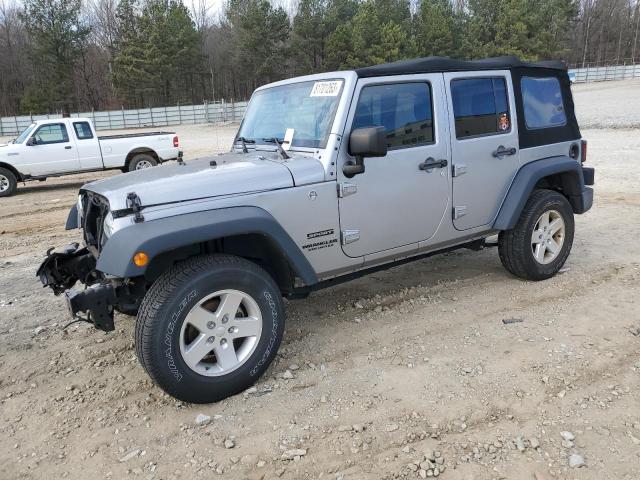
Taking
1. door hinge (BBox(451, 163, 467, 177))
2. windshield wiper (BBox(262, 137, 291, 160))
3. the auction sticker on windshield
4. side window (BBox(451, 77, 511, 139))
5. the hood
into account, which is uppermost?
the auction sticker on windshield

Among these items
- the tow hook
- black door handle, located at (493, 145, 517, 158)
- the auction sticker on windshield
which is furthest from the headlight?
black door handle, located at (493, 145, 517, 158)

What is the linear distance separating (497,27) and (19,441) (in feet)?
207

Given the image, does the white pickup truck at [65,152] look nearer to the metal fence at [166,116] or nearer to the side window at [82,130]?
the side window at [82,130]

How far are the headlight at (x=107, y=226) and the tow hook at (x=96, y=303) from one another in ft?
1.06

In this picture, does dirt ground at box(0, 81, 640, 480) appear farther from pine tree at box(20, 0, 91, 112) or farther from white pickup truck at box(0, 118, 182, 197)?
pine tree at box(20, 0, 91, 112)

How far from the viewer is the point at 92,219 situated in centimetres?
376

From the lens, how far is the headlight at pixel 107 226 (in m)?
3.10

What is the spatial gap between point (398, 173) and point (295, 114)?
2.95 feet

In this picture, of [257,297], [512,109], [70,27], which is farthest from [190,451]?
[70,27]

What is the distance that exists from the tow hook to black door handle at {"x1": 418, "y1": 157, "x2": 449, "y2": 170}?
2.35 meters

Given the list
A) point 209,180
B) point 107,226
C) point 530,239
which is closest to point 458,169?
point 530,239

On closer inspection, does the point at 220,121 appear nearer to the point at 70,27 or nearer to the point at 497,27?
the point at 70,27

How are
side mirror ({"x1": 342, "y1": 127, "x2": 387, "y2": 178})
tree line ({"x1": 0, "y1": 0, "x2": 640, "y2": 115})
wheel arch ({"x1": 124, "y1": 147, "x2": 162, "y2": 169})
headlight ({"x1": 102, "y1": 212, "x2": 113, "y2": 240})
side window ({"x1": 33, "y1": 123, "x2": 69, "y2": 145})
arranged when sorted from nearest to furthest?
headlight ({"x1": 102, "y1": 212, "x2": 113, "y2": 240}), side mirror ({"x1": 342, "y1": 127, "x2": 387, "y2": 178}), side window ({"x1": 33, "y1": 123, "x2": 69, "y2": 145}), wheel arch ({"x1": 124, "y1": 147, "x2": 162, "y2": 169}), tree line ({"x1": 0, "y1": 0, "x2": 640, "y2": 115})

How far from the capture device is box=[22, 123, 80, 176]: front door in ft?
40.7
